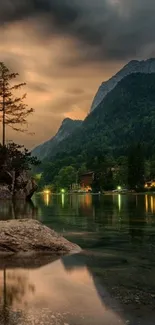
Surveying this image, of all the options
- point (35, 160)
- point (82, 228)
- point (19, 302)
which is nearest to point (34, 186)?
point (35, 160)

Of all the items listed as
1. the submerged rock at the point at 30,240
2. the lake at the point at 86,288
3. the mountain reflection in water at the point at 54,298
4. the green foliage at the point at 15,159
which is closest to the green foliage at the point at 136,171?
the green foliage at the point at 15,159

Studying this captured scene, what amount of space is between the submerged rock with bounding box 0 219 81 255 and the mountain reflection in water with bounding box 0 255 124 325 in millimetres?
3174

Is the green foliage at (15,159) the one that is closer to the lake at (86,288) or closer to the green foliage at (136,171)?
the lake at (86,288)

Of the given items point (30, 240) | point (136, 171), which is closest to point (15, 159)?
point (30, 240)

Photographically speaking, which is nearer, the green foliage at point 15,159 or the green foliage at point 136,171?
the green foliage at point 15,159

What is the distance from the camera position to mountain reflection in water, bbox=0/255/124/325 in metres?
7.62

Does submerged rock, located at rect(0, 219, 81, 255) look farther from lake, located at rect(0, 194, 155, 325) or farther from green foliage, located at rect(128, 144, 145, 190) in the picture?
green foliage, located at rect(128, 144, 145, 190)

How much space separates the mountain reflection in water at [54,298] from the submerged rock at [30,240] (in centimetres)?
317

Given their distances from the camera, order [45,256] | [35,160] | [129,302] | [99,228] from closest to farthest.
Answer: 1. [129,302]
2. [45,256]
3. [99,228]
4. [35,160]

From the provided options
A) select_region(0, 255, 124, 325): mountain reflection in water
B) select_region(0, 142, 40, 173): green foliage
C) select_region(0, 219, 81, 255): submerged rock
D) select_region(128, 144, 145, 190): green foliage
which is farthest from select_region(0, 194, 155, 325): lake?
select_region(128, 144, 145, 190): green foliage

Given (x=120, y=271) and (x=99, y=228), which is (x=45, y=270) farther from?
(x=99, y=228)

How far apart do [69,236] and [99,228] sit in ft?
12.8

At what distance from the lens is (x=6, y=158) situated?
7200 cm

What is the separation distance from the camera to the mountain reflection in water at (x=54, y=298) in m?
7.62
